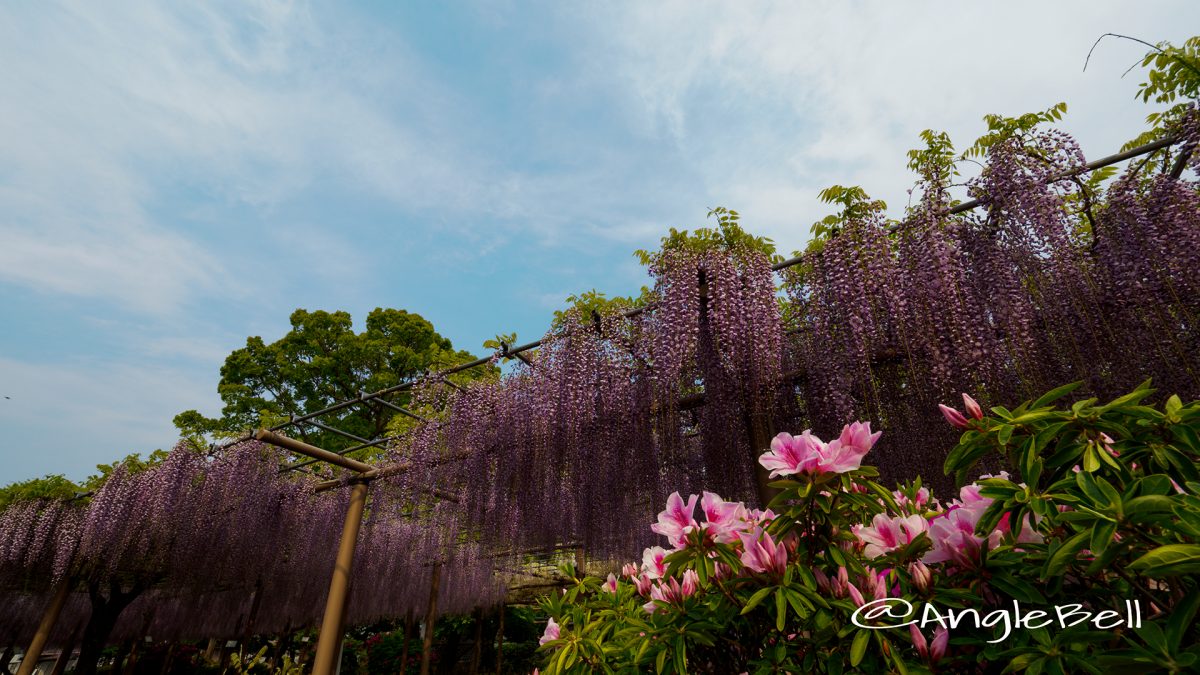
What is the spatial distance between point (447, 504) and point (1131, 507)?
8591 mm

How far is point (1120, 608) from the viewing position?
1.23m

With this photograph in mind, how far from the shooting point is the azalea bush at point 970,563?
97 centimetres

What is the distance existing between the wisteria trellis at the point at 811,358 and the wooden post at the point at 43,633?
157 centimetres

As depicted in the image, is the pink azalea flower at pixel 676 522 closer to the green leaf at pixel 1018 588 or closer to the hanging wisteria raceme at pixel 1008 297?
the green leaf at pixel 1018 588

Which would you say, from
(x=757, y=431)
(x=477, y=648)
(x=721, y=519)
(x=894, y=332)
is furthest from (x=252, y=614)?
(x=721, y=519)

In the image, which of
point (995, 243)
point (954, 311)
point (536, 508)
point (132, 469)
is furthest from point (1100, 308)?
point (132, 469)

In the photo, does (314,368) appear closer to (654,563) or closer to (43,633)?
(43,633)

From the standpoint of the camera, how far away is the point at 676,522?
5.31 ft

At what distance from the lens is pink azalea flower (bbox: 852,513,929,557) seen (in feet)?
4.82

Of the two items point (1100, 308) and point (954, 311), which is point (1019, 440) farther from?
point (1100, 308)

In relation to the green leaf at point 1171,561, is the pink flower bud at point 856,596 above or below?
below

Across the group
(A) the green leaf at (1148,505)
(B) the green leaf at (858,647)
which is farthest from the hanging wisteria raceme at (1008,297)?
(A) the green leaf at (1148,505)

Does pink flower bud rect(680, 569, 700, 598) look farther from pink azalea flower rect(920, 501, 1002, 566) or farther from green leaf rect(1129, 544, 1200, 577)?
green leaf rect(1129, 544, 1200, 577)

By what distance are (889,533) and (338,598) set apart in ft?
21.1
